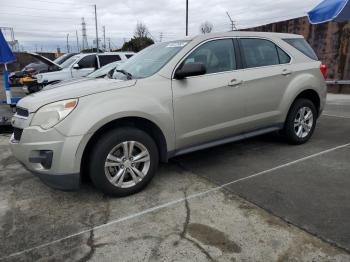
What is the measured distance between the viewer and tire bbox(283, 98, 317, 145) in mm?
4914

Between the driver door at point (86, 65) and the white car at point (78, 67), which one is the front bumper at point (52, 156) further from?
the driver door at point (86, 65)

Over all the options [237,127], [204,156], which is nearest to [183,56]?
[237,127]

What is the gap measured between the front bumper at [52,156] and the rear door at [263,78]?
2326mm

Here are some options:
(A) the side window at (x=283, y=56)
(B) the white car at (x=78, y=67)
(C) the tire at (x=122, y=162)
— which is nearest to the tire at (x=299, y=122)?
(A) the side window at (x=283, y=56)

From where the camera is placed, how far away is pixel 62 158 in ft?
10.2

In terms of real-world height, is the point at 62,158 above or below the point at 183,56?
below

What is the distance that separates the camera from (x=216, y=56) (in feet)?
13.6

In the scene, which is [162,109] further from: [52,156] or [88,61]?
[88,61]

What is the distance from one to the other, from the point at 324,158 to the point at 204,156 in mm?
1657

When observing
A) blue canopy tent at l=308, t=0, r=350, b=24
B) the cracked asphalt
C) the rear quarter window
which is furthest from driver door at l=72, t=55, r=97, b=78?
the rear quarter window

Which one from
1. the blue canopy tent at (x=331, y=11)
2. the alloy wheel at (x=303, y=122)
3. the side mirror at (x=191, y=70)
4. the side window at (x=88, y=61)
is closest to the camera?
the side mirror at (x=191, y=70)

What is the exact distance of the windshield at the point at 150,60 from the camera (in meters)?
3.88

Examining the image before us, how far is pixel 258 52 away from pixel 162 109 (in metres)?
1.84

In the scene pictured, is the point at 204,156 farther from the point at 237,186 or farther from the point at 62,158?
the point at 62,158
